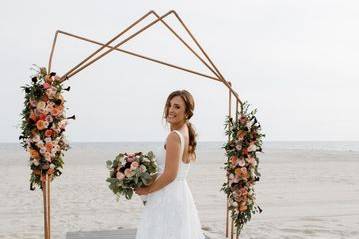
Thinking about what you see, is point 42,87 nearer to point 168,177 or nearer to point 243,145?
point 168,177

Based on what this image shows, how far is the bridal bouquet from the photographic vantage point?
12.2ft

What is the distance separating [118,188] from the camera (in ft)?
12.6

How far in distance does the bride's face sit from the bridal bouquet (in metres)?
0.32

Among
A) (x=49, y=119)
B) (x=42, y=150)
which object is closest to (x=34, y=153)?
(x=42, y=150)

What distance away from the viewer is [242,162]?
5.61 m

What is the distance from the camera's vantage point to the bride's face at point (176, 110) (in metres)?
3.71

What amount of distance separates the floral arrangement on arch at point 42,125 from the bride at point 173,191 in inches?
46.8

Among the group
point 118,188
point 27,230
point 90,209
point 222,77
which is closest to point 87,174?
point 90,209

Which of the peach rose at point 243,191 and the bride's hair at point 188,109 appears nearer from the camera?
the bride's hair at point 188,109

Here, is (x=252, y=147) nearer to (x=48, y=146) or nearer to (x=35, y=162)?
(x=48, y=146)

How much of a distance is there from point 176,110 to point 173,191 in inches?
26.1

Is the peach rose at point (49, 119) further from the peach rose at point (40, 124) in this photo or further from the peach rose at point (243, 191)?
the peach rose at point (243, 191)

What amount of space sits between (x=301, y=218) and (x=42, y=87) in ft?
20.0

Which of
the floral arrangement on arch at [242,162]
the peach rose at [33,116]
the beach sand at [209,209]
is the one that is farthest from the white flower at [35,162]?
the beach sand at [209,209]
